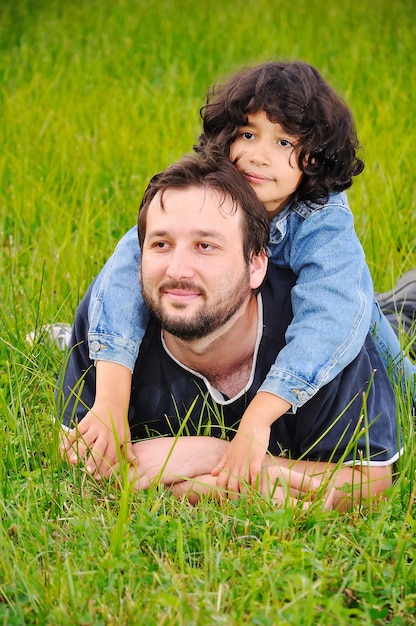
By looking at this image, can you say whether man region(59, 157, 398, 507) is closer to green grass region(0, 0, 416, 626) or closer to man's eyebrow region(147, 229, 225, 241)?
man's eyebrow region(147, 229, 225, 241)

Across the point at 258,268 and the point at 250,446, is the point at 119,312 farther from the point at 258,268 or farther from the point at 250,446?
the point at 250,446

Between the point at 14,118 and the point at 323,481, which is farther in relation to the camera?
the point at 14,118

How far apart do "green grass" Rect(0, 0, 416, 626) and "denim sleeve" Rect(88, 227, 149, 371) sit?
377 millimetres

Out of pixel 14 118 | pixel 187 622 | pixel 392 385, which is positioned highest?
pixel 14 118

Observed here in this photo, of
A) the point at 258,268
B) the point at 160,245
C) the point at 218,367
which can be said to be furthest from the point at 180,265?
the point at 218,367

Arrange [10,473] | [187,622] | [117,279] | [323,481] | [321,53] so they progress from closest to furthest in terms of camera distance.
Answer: [187,622] < [323,481] < [10,473] < [117,279] < [321,53]

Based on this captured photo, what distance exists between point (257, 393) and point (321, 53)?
636 cm

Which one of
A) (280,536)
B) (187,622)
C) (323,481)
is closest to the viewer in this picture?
(187,622)

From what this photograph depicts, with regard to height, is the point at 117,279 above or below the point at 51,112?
below

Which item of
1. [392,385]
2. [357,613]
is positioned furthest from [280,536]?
[392,385]

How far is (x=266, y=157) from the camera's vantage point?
3.38 m

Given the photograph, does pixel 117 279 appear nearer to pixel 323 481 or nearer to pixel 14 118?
pixel 323 481

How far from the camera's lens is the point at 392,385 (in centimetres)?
357

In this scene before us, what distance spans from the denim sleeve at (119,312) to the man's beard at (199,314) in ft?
0.60
